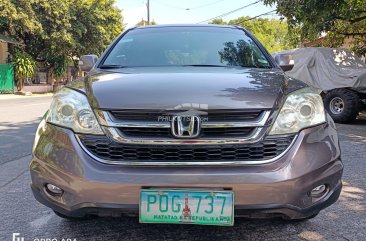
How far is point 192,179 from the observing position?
7.47 ft

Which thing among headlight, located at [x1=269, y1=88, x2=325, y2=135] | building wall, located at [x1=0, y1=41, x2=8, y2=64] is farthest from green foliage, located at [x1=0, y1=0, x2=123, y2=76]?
headlight, located at [x1=269, y1=88, x2=325, y2=135]

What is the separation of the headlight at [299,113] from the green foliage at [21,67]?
83.0ft

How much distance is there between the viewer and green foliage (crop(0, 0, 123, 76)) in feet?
79.4

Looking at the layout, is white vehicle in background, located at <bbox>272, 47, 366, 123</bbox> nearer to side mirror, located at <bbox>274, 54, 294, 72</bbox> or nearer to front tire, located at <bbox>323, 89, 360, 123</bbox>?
front tire, located at <bbox>323, 89, 360, 123</bbox>

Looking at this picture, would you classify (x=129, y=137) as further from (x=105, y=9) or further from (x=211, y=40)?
(x=105, y=9)

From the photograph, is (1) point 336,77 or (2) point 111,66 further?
(1) point 336,77

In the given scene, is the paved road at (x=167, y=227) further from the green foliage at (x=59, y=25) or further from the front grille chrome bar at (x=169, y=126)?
the green foliage at (x=59, y=25)

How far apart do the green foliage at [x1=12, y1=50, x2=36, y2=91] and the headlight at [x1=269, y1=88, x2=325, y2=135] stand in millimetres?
25313

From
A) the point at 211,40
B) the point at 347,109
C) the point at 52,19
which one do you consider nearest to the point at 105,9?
the point at 52,19

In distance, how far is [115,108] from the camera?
2438 millimetres

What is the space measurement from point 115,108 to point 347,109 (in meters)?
8.24

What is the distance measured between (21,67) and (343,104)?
21.0 metres

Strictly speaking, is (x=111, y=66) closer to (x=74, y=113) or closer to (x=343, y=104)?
(x=74, y=113)

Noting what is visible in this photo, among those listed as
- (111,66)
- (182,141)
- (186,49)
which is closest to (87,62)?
(111,66)
